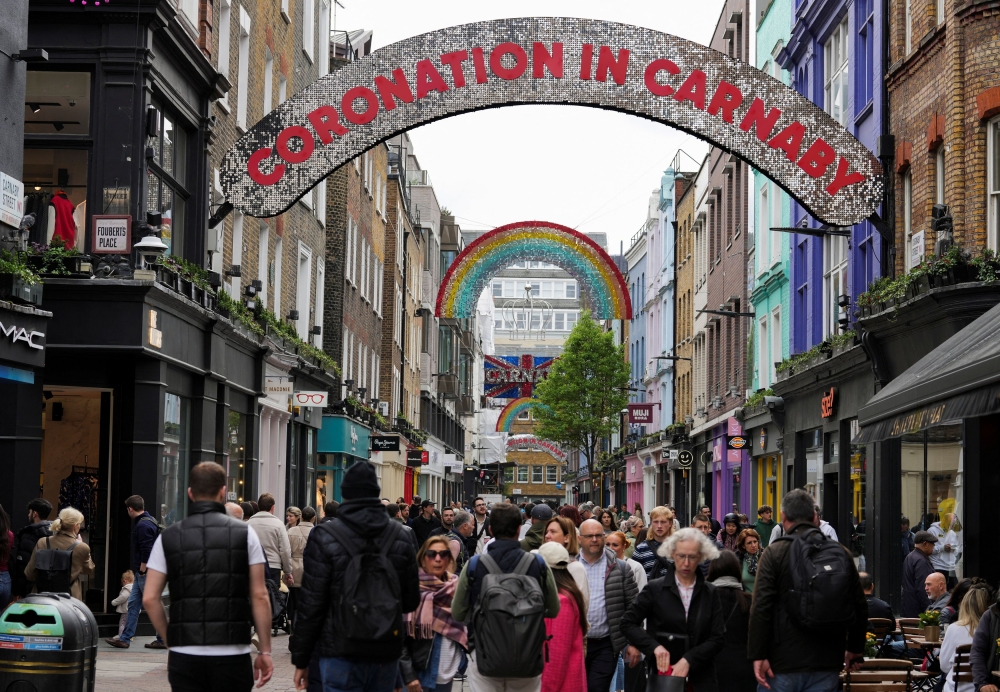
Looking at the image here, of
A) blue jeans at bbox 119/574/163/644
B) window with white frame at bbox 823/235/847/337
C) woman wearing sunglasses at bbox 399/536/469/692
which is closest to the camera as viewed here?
woman wearing sunglasses at bbox 399/536/469/692

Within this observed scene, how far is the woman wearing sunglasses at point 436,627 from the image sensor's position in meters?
9.94

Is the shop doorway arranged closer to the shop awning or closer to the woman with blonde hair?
the woman with blonde hair

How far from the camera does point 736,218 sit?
4131 centimetres

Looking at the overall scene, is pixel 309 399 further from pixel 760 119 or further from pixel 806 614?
pixel 806 614

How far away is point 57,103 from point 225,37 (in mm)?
6078

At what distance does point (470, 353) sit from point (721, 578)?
285ft

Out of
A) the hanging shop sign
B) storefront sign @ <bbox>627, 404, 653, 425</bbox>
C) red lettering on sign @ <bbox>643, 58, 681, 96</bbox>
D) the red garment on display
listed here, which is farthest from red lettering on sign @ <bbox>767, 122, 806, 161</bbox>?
the hanging shop sign

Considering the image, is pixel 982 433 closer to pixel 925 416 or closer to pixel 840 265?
pixel 925 416

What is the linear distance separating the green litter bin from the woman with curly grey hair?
359 cm

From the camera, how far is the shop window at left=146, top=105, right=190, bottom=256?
66.7 ft

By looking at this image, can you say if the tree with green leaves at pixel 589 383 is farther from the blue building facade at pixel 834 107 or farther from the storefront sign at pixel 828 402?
the storefront sign at pixel 828 402

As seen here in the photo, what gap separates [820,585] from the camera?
8734mm

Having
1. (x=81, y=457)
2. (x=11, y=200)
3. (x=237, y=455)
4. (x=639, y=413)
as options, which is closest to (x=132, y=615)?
(x=81, y=457)

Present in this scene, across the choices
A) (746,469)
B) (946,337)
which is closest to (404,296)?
(746,469)
